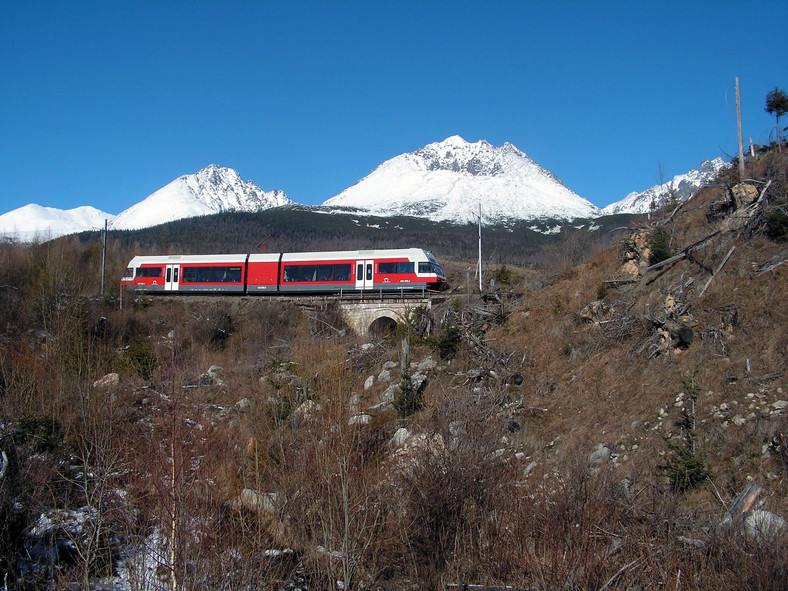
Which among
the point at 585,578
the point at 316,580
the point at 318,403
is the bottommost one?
the point at 316,580

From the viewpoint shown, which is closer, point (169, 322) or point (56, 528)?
point (56, 528)

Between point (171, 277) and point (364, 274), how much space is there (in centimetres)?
1248

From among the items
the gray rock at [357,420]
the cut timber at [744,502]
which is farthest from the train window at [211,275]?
the cut timber at [744,502]

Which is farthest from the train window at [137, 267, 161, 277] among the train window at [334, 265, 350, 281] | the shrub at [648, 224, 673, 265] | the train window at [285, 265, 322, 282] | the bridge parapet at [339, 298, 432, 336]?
the shrub at [648, 224, 673, 265]

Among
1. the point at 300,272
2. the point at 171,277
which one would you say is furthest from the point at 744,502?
the point at 171,277

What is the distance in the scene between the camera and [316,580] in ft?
21.6

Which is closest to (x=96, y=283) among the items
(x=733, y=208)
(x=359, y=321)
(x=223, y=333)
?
(x=223, y=333)

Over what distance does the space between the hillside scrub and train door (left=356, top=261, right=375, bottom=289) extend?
35.6 feet

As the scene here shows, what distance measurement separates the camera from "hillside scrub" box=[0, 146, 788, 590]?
606 centimetres

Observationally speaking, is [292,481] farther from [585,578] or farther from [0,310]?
[0,310]

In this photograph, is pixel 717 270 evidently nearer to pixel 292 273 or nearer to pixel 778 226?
pixel 778 226

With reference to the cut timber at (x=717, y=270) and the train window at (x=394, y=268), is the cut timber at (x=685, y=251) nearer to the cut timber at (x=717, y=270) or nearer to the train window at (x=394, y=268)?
the cut timber at (x=717, y=270)

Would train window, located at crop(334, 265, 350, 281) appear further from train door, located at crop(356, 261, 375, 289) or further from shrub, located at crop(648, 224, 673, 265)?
shrub, located at crop(648, 224, 673, 265)

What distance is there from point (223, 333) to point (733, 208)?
23.9 meters
